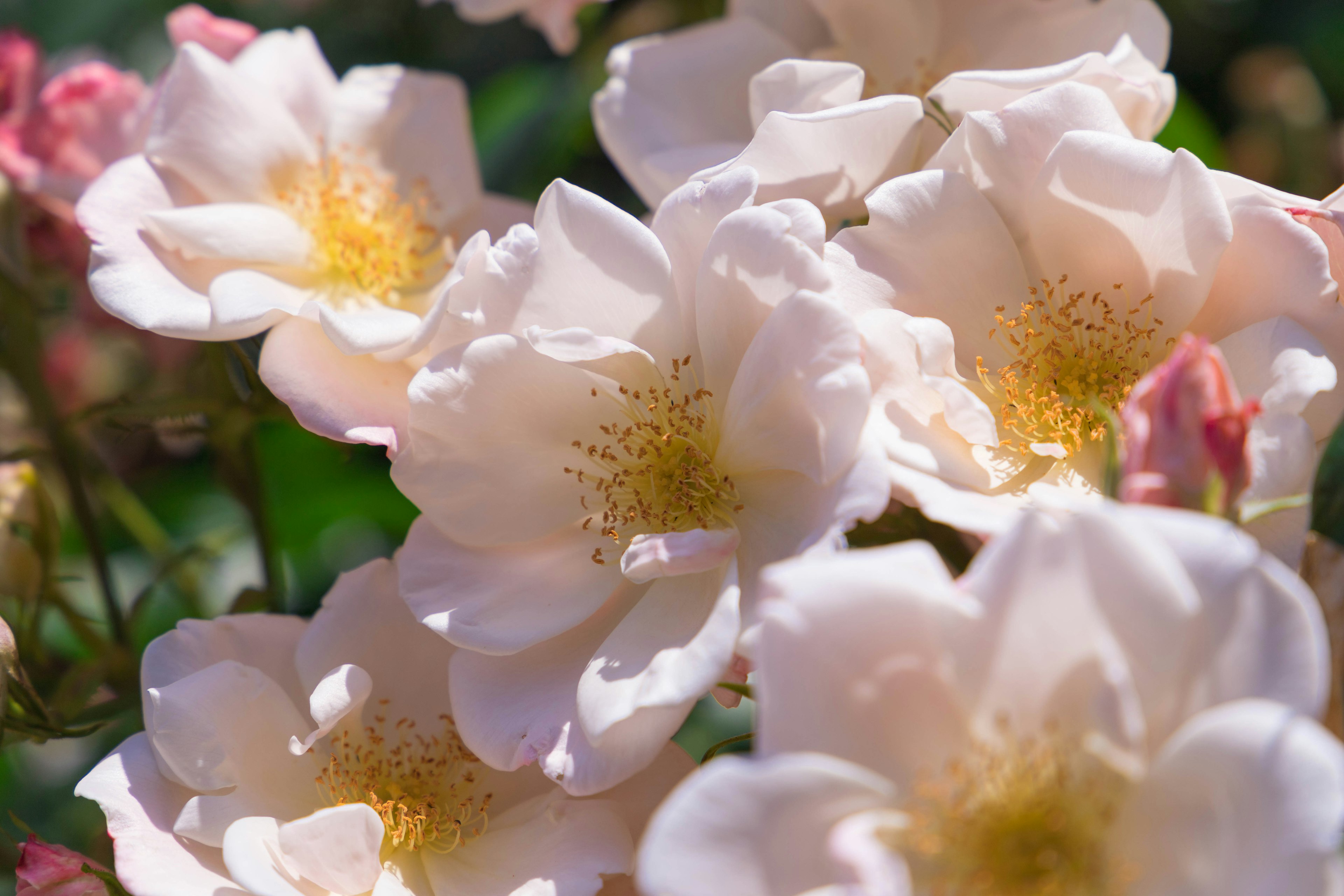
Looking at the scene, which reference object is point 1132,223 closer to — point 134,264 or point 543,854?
point 543,854

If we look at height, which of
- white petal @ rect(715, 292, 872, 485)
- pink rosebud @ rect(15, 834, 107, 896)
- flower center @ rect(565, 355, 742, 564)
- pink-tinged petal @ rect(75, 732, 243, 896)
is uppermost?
white petal @ rect(715, 292, 872, 485)

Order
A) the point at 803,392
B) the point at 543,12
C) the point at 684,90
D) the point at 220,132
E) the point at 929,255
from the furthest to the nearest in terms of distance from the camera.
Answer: the point at 543,12 < the point at 684,90 < the point at 220,132 < the point at 929,255 < the point at 803,392

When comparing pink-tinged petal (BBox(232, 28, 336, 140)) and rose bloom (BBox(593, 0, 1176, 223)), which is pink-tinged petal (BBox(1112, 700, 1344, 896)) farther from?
pink-tinged petal (BBox(232, 28, 336, 140))

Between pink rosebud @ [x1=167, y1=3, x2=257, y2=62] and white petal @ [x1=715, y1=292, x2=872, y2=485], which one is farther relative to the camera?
pink rosebud @ [x1=167, y1=3, x2=257, y2=62]

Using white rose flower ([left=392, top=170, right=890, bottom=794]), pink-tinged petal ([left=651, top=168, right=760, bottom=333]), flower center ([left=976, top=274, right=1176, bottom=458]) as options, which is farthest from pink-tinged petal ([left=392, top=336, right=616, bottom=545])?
flower center ([left=976, top=274, right=1176, bottom=458])

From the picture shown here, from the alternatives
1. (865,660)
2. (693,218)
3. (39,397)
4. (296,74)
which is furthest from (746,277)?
(39,397)

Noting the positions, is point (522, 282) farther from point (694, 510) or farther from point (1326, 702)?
point (1326, 702)

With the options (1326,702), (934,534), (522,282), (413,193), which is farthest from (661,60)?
(1326,702)

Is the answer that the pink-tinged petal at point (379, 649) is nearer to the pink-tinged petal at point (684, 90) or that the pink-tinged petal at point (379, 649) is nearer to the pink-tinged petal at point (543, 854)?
the pink-tinged petal at point (543, 854)
